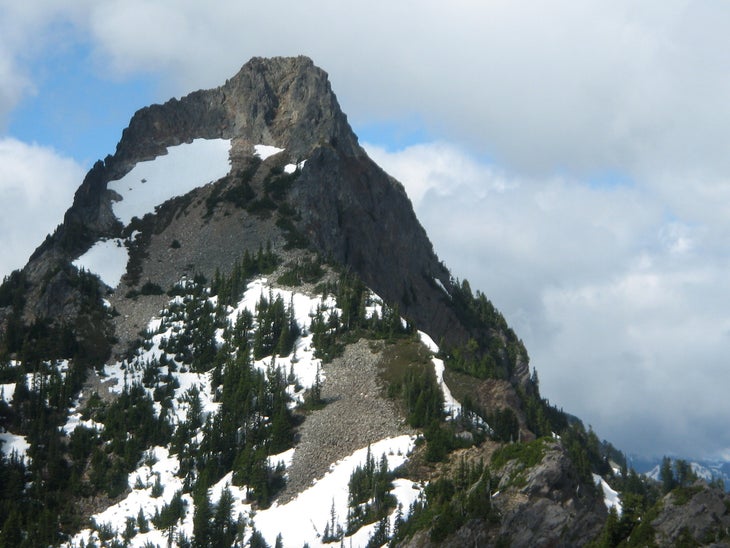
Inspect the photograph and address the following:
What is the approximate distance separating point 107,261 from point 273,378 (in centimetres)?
5176

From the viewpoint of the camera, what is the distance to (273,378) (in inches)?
4953

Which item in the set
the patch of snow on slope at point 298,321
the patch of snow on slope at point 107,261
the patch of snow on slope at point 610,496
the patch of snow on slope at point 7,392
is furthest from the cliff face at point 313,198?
the patch of snow on slope at point 610,496

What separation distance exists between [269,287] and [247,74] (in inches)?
2471

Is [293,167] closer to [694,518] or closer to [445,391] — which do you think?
[445,391]

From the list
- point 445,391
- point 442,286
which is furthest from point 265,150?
point 445,391

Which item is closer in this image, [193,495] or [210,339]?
[193,495]

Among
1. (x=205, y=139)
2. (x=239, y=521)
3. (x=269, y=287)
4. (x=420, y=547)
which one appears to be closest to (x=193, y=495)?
(x=239, y=521)

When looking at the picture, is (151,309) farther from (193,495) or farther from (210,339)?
(193,495)

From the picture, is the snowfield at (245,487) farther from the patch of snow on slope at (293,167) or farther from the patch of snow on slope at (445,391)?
the patch of snow on slope at (293,167)

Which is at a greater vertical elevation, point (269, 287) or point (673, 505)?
point (269, 287)

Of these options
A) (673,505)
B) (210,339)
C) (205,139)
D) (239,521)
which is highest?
(205,139)

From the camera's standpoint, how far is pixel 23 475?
123 meters

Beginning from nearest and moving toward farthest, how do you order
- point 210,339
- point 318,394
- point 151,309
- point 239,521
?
point 239,521
point 318,394
point 210,339
point 151,309

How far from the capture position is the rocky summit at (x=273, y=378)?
96.8 m
